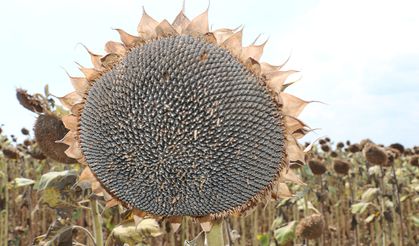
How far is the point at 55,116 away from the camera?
10.8ft

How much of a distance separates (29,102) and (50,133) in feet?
1.54

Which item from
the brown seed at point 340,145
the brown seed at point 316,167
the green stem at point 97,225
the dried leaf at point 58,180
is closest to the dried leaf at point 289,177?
the green stem at point 97,225

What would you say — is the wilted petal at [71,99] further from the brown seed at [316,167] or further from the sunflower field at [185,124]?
the brown seed at [316,167]

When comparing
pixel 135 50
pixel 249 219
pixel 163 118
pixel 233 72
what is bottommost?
pixel 249 219

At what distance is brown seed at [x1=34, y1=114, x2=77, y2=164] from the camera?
3195 millimetres

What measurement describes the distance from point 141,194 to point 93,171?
0.27m

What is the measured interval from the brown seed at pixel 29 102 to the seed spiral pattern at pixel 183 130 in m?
1.51

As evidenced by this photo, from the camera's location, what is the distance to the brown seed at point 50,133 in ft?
10.5

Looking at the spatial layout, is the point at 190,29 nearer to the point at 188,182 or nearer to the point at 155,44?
the point at 155,44

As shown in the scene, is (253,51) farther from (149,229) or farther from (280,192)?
(149,229)

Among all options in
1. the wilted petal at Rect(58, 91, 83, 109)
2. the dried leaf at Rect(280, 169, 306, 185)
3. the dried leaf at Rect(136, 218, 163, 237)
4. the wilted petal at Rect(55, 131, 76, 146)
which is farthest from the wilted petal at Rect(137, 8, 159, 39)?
the dried leaf at Rect(136, 218, 163, 237)

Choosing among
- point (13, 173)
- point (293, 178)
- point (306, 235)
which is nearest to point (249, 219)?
point (306, 235)

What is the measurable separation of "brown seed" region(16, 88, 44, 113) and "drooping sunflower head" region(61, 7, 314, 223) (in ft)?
4.63

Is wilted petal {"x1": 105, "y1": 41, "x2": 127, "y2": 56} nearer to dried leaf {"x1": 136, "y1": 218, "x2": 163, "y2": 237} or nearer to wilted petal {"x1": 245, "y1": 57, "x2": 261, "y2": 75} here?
wilted petal {"x1": 245, "y1": 57, "x2": 261, "y2": 75}
